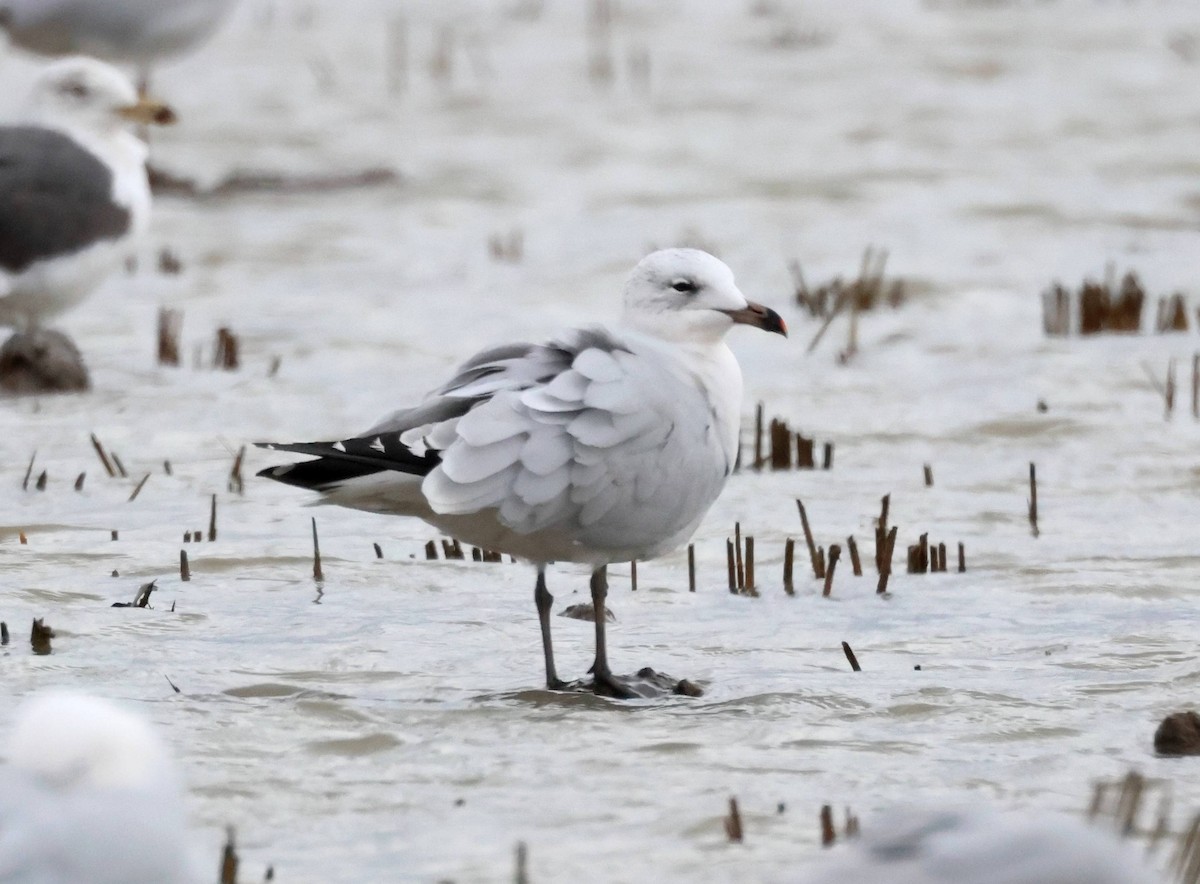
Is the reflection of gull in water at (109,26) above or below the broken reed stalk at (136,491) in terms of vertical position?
above

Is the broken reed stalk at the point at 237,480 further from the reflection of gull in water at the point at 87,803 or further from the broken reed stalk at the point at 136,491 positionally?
the reflection of gull in water at the point at 87,803

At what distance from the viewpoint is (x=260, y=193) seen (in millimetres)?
14797

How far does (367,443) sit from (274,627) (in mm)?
914

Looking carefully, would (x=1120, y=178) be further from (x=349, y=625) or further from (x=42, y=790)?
(x=42, y=790)

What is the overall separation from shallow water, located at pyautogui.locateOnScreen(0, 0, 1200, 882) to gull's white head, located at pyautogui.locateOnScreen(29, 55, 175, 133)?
1.07 metres

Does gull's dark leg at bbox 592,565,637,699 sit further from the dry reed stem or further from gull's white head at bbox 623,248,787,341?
the dry reed stem

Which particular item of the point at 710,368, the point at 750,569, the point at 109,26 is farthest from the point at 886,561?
the point at 109,26

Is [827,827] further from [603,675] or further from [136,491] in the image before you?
[136,491]

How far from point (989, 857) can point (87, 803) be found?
1.18 m

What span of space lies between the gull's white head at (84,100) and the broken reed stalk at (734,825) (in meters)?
6.62

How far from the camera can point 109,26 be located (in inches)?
589

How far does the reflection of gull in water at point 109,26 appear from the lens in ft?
48.6

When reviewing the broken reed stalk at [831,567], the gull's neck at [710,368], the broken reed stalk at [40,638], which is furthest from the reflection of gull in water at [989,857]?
the broken reed stalk at [831,567]

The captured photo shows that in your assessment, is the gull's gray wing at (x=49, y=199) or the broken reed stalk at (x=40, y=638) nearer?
the broken reed stalk at (x=40, y=638)
